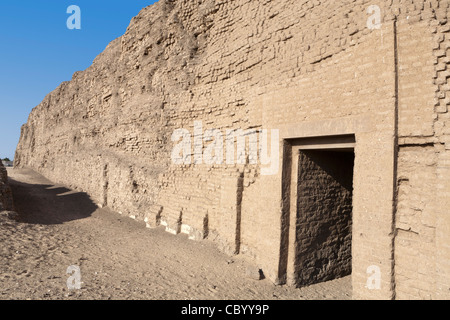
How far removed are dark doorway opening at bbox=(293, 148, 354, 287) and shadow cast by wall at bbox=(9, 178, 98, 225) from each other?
7.58 m

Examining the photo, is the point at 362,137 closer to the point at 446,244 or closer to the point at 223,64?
the point at 446,244

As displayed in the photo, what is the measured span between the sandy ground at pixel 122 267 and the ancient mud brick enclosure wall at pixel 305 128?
0.42 meters

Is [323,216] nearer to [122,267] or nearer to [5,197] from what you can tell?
[122,267]

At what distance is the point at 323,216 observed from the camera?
19.5 ft

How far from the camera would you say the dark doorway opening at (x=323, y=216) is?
5.69m

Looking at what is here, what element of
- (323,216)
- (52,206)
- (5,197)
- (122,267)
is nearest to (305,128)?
(323,216)

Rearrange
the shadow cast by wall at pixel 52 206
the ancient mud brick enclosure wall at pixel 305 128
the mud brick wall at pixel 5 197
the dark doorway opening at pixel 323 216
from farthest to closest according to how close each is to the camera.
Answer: the shadow cast by wall at pixel 52 206 < the mud brick wall at pixel 5 197 < the dark doorway opening at pixel 323 216 < the ancient mud brick enclosure wall at pixel 305 128

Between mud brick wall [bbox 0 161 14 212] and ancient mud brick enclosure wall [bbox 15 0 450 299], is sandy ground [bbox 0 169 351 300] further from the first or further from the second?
mud brick wall [bbox 0 161 14 212]

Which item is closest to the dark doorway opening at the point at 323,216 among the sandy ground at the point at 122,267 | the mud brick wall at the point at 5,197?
the sandy ground at the point at 122,267

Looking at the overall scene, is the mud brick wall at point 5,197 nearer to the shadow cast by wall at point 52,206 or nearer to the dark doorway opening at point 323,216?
the shadow cast by wall at point 52,206

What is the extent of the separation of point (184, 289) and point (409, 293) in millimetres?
3478

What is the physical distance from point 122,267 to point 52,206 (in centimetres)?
696

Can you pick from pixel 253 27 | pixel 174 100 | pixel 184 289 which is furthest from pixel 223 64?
pixel 184 289

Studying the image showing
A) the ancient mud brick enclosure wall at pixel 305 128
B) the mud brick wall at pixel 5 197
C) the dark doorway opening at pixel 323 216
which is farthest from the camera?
the mud brick wall at pixel 5 197
